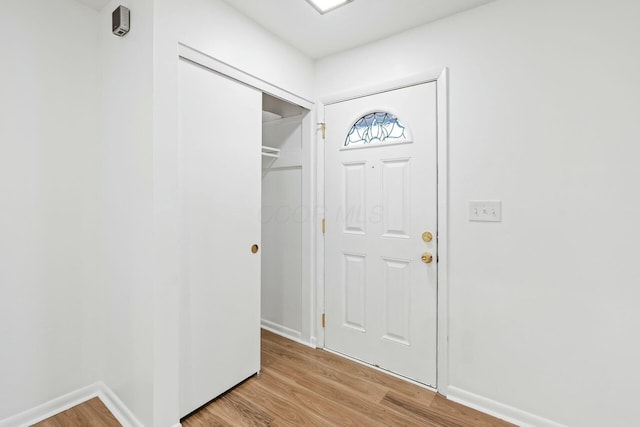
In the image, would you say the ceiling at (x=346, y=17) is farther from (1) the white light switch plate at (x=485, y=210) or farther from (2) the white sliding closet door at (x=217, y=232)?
(1) the white light switch plate at (x=485, y=210)

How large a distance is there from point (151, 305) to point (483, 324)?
6.31ft

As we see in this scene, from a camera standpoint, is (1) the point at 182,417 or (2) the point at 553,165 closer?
(2) the point at 553,165

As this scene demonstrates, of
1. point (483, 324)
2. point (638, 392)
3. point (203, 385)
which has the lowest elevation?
point (203, 385)

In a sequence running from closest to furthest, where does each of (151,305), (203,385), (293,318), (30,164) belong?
(151,305)
(30,164)
(203,385)
(293,318)

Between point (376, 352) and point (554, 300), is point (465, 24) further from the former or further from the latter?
point (376, 352)

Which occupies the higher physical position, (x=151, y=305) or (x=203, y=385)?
(x=151, y=305)

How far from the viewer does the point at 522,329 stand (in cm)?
167

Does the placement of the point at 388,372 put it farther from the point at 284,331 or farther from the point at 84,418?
the point at 84,418

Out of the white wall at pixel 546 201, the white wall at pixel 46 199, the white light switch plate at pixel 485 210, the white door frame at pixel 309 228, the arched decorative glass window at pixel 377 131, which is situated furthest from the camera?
the white door frame at pixel 309 228

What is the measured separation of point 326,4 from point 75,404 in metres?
2.94

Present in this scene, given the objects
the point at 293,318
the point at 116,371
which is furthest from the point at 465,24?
the point at 116,371

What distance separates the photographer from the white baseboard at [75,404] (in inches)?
63.3

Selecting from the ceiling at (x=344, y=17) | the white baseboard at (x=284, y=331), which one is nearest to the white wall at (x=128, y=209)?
the ceiling at (x=344, y=17)

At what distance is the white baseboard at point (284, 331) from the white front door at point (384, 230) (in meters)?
0.28
